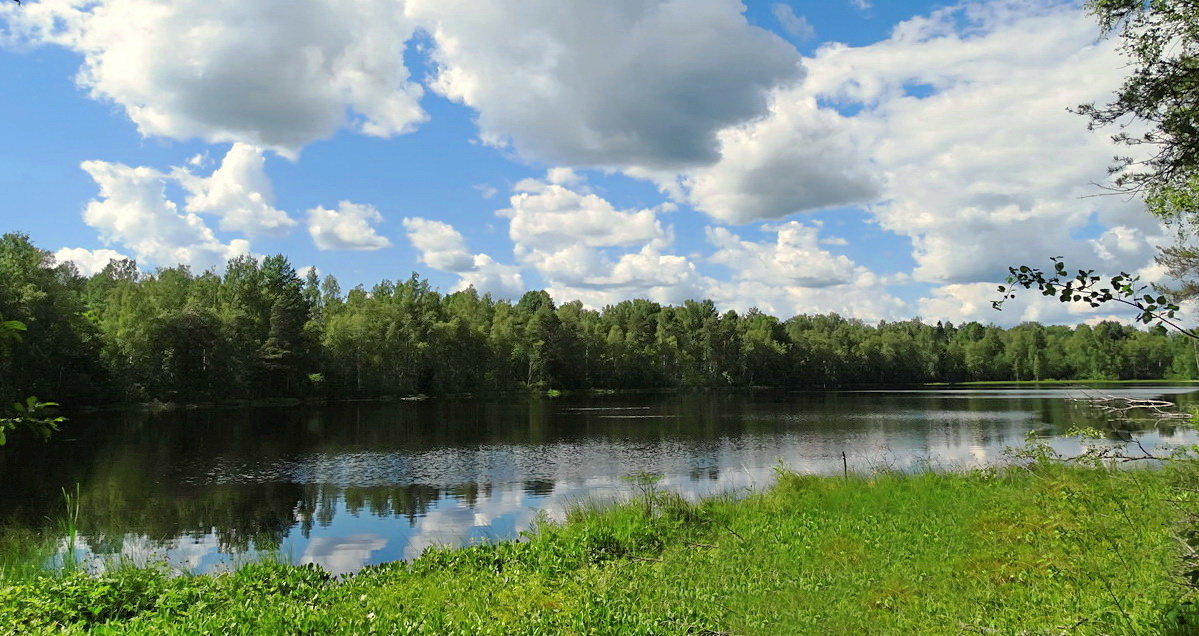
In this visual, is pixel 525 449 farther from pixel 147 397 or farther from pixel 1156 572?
pixel 147 397

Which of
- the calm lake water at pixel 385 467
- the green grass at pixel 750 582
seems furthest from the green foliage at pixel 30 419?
the calm lake water at pixel 385 467

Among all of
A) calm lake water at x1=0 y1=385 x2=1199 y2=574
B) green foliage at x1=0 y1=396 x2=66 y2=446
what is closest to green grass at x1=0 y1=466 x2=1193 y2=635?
calm lake water at x1=0 y1=385 x2=1199 y2=574

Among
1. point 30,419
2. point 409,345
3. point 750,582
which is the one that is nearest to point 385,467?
point 750,582

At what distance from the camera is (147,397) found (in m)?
71.1

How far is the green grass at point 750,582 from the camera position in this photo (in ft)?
25.5

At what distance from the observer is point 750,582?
972cm

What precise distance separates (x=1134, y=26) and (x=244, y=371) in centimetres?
8290

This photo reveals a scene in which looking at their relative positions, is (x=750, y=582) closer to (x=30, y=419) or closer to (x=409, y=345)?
(x=30, y=419)

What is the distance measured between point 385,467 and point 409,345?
215 feet

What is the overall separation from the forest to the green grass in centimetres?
447

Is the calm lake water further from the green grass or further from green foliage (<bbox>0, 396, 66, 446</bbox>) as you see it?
green foliage (<bbox>0, 396, 66, 446</bbox>)

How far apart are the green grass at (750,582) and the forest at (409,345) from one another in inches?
176

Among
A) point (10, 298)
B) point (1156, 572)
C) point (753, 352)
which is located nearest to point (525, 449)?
point (1156, 572)

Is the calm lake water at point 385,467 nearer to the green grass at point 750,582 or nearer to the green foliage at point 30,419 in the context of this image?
the green grass at point 750,582
